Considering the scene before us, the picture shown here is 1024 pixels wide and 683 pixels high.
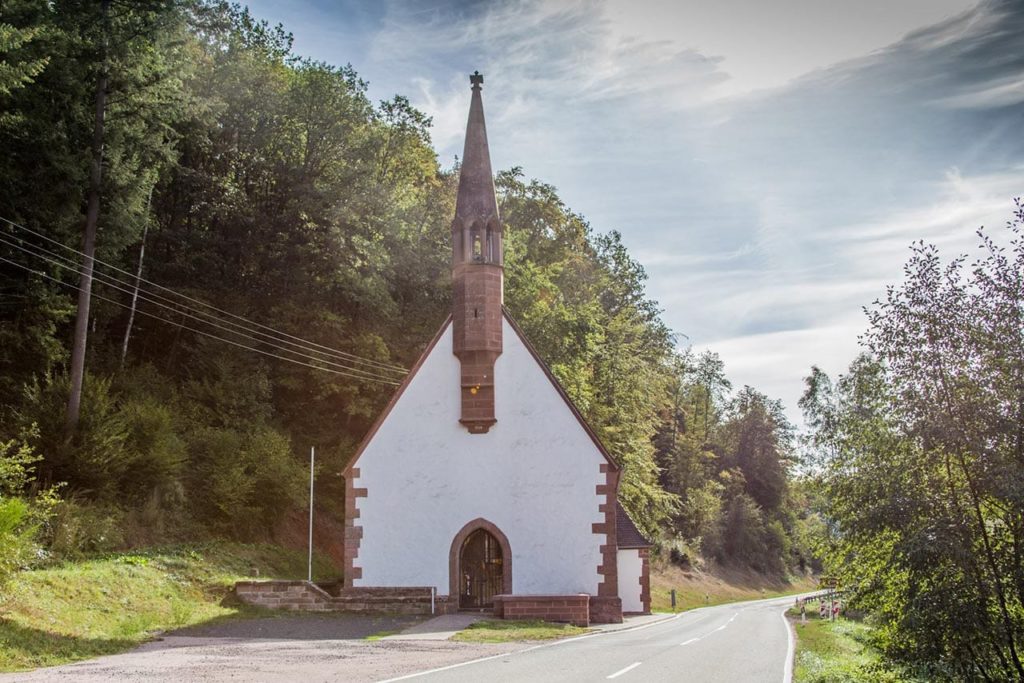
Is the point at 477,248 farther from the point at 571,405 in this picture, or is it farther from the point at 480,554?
the point at 480,554

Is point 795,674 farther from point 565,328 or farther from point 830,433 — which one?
point 565,328

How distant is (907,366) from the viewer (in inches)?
614

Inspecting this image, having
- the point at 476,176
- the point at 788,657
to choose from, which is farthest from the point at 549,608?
the point at 476,176

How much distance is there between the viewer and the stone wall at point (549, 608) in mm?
22781

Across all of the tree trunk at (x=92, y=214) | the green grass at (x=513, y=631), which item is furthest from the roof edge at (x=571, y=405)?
A: the tree trunk at (x=92, y=214)

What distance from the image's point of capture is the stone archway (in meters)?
26.2

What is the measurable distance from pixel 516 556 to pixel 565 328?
14.0 meters

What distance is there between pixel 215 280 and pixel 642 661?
32358 millimetres

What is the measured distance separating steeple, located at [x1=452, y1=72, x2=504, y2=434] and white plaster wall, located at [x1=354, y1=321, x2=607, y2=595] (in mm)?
356

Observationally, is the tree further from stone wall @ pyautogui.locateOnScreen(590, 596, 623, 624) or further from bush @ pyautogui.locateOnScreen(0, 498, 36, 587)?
bush @ pyautogui.locateOnScreen(0, 498, 36, 587)

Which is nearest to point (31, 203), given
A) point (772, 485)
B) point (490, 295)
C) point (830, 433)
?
point (490, 295)

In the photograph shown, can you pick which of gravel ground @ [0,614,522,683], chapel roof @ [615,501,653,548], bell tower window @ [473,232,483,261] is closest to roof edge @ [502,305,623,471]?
bell tower window @ [473,232,483,261]

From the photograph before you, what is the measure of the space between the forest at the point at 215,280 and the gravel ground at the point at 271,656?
2999mm

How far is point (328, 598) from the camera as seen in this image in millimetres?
24672
